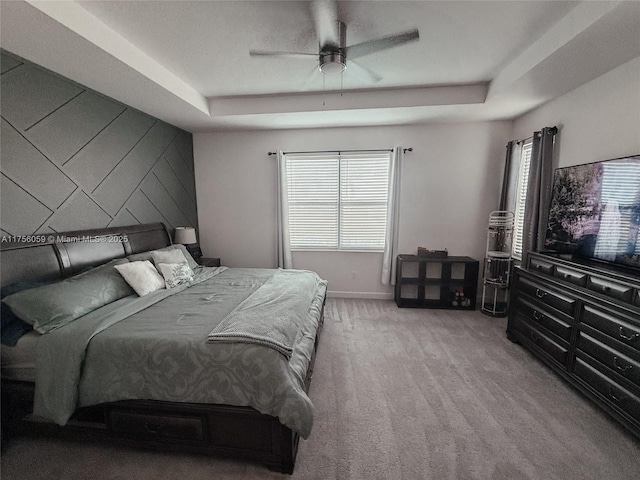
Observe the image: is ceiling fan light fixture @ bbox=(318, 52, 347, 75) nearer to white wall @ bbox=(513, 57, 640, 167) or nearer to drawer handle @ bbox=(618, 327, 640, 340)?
white wall @ bbox=(513, 57, 640, 167)

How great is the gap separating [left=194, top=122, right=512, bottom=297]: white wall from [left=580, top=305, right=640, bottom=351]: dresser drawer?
2052mm

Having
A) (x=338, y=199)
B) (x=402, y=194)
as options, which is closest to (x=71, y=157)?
(x=338, y=199)

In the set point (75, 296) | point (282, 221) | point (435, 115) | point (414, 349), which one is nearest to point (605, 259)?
point (414, 349)

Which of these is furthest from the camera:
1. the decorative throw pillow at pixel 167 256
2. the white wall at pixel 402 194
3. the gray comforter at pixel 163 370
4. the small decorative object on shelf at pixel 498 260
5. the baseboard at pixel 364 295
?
the baseboard at pixel 364 295

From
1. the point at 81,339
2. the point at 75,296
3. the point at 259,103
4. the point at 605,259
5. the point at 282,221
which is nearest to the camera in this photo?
the point at 81,339

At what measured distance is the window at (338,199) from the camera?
402 centimetres

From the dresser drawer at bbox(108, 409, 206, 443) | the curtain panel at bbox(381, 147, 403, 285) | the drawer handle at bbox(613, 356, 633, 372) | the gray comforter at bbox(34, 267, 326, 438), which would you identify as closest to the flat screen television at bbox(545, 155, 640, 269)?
the drawer handle at bbox(613, 356, 633, 372)

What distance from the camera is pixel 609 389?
5.89 feet

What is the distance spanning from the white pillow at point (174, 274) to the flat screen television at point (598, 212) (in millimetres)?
3713

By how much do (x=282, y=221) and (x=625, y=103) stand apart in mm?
3742

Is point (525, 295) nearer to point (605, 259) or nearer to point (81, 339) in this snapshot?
point (605, 259)

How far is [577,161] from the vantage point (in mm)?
2572

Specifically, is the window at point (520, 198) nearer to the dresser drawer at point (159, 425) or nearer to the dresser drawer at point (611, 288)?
the dresser drawer at point (611, 288)

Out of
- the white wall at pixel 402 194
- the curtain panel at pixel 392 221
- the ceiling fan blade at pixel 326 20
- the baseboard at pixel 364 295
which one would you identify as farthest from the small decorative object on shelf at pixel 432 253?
the ceiling fan blade at pixel 326 20
